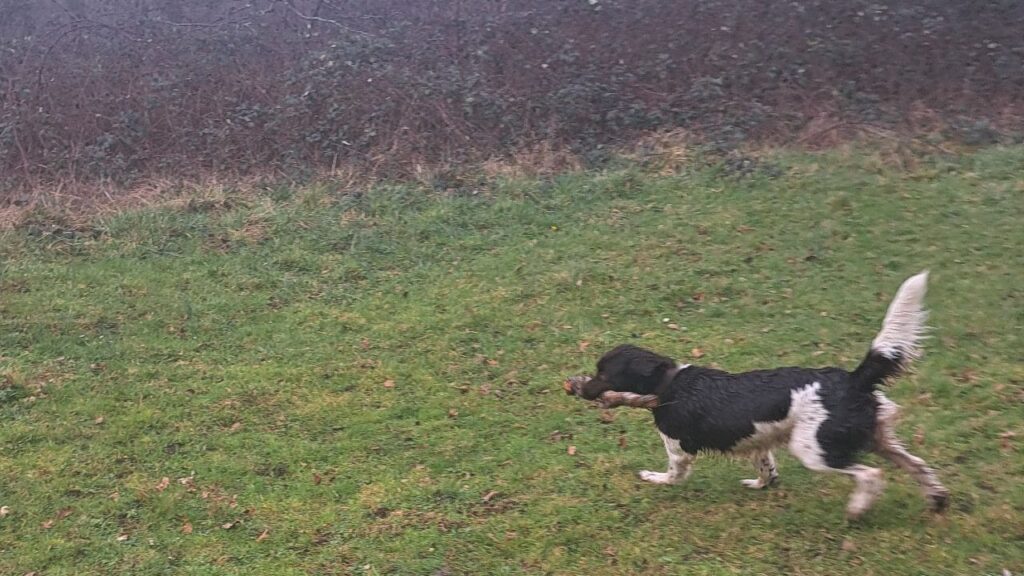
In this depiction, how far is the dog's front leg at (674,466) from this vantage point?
15.2 feet

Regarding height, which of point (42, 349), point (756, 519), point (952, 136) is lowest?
point (42, 349)

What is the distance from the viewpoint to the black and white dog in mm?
4020

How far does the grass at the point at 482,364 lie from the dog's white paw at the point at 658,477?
71mm

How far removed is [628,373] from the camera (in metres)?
4.68

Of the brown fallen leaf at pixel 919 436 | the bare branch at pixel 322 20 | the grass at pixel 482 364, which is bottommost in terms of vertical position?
the grass at pixel 482 364

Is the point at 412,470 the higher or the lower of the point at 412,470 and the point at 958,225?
the lower

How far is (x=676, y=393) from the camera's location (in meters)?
4.58

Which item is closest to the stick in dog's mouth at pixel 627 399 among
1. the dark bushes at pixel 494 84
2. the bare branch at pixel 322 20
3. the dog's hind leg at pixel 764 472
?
the dog's hind leg at pixel 764 472

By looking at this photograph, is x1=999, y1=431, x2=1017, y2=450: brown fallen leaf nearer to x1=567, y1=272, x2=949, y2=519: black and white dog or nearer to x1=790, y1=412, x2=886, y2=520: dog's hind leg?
x1=567, y1=272, x2=949, y2=519: black and white dog

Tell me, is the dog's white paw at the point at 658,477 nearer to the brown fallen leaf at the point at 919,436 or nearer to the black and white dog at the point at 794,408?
the black and white dog at the point at 794,408

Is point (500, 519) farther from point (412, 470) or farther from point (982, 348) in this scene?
point (982, 348)

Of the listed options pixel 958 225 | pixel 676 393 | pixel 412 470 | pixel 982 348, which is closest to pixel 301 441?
pixel 412 470

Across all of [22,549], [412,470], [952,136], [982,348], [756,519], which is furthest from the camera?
[952,136]

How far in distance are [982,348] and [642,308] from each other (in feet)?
8.85
